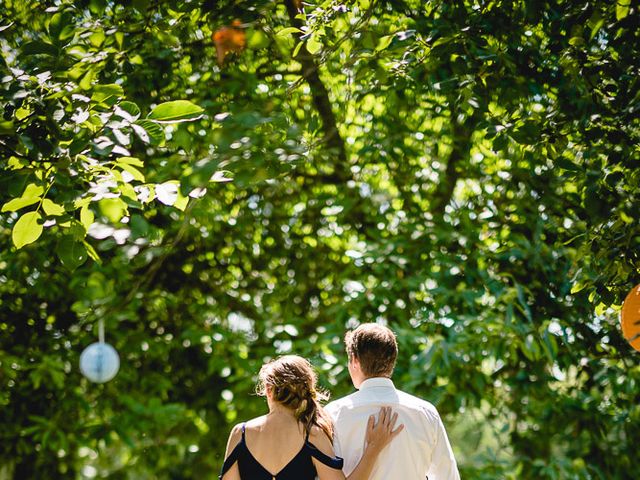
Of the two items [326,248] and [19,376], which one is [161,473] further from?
[326,248]

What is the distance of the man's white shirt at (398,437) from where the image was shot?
9.92 feet

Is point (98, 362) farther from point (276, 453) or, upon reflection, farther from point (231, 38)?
point (231, 38)

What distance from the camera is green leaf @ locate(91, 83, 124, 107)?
2.44 metres

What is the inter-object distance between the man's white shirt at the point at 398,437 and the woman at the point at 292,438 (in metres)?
0.04

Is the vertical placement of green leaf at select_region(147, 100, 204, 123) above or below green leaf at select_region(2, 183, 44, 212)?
above

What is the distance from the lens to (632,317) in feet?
9.17

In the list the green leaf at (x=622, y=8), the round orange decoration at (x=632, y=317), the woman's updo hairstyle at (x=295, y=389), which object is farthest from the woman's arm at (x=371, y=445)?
the green leaf at (x=622, y=8)

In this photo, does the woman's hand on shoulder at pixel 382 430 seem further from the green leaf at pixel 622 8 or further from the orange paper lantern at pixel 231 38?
the green leaf at pixel 622 8

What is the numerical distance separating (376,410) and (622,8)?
179 centimetres

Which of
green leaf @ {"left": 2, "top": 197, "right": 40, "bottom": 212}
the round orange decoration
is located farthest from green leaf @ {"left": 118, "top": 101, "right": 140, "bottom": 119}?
the round orange decoration

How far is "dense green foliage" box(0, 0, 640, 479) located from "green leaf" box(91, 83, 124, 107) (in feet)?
0.04

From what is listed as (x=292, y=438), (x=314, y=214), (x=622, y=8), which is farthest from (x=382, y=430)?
(x=314, y=214)

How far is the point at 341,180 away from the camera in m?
6.17

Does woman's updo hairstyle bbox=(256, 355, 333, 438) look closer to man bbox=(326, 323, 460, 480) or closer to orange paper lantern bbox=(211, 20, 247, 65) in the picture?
man bbox=(326, 323, 460, 480)
